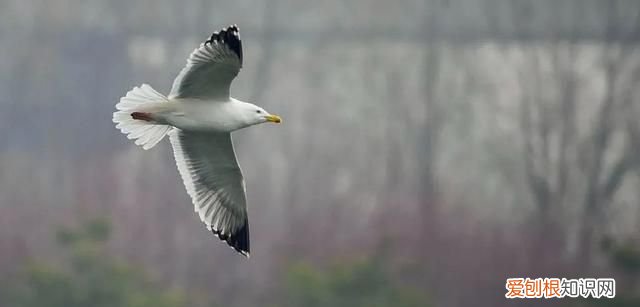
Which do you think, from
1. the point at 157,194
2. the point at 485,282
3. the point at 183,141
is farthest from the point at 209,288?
the point at 183,141

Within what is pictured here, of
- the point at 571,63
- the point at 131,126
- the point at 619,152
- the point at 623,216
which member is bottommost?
the point at 131,126

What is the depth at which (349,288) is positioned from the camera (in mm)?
10617

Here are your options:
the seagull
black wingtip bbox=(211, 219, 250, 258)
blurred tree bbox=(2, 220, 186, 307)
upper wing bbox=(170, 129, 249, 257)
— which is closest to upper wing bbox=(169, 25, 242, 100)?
the seagull

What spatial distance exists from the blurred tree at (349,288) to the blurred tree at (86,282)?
123 centimetres

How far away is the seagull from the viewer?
4512mm

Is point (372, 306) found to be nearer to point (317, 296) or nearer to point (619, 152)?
point (317, 296)

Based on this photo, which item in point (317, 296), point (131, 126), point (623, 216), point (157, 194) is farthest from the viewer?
point (157, 194)

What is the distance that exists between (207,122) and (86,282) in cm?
715

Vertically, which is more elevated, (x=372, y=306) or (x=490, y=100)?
(x=490, y=100)

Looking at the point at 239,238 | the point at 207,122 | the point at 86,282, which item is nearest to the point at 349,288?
the point at 86,282

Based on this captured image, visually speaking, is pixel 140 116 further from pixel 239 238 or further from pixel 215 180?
pixel 239 238

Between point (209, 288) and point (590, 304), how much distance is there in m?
3.46

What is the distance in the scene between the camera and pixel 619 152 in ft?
35.4

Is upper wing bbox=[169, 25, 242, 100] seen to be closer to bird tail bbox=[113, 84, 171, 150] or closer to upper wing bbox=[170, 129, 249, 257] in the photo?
bird tail bbox=[113, 84, 171, 150]
